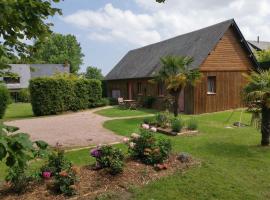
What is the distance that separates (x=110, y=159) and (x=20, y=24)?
12.1ft

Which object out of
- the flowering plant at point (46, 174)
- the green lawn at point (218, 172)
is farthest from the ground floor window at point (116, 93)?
the flowering plant at point (46, 174)

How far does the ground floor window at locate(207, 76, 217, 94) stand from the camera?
22.6 metres

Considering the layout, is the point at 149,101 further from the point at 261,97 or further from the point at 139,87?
the point at 261,97

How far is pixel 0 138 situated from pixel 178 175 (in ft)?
16.1

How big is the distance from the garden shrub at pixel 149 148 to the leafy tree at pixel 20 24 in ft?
13.0

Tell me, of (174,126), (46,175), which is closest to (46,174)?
(46,175)

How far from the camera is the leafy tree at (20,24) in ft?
10.9

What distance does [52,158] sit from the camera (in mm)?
6125

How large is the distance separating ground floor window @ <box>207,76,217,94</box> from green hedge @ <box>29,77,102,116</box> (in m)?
10.7

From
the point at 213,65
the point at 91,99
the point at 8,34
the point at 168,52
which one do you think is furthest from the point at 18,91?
the point at 8,34

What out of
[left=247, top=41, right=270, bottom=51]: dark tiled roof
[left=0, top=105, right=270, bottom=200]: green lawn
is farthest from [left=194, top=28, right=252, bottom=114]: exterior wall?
[left=247, top=41, right=270, bottom=51]: dark tiled roof

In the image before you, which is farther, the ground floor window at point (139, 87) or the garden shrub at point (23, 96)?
the garden shrub at point (23, 96)

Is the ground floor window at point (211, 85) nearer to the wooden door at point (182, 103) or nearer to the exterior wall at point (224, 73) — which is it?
the exterior wall at point (224, 73)

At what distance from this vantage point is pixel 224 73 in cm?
2303
